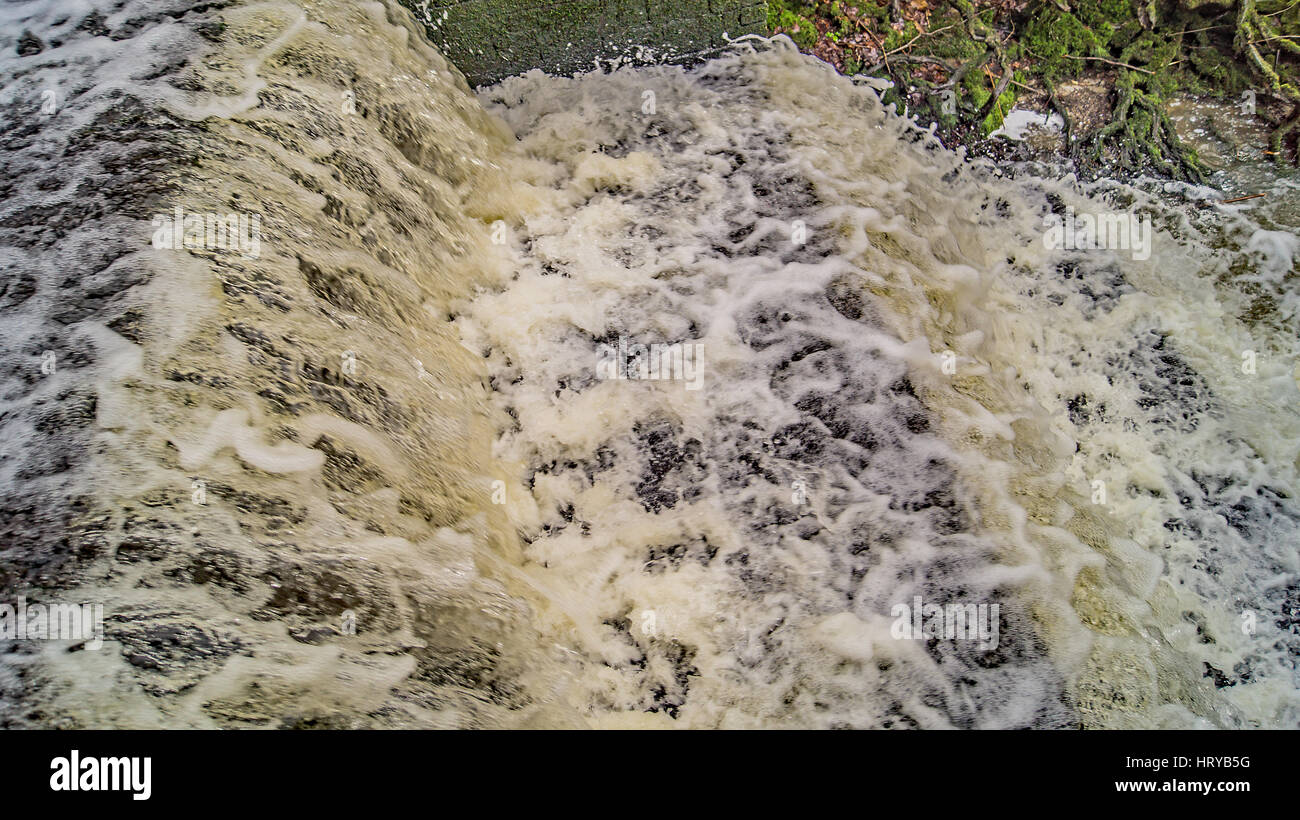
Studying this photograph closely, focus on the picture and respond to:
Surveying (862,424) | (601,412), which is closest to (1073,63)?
(862,424)

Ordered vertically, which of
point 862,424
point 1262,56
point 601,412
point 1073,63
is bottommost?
point 862,424

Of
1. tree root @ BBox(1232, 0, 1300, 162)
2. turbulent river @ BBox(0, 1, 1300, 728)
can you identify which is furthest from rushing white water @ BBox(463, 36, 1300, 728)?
tree root @ BBox(1232, 0, 1300, 162)

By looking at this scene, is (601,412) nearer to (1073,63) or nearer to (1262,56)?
(1073,63)

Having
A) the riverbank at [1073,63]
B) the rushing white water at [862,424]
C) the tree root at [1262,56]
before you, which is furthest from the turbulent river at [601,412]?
the tree root at [1262,56]

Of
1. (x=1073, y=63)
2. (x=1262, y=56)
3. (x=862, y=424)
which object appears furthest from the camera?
(x=1073, y=63)

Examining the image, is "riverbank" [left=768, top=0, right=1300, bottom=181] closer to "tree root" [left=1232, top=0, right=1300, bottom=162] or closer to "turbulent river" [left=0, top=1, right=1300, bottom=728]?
"tree root" [left=1232, top=0, right=1300, bottom=162]

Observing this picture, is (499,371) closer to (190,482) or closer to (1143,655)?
(190,482)

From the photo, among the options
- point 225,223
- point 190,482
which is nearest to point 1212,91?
point 225,223

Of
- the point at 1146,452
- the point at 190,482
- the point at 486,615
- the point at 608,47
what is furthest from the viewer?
the point at 608,47

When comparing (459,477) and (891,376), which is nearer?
(459,477)
